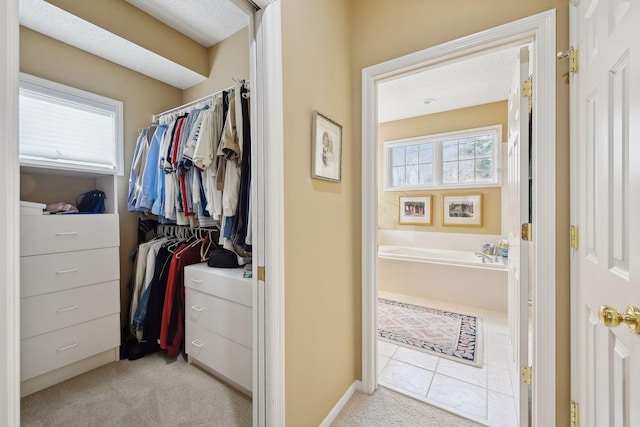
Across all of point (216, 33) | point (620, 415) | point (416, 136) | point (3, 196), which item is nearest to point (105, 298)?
point (3, 196)

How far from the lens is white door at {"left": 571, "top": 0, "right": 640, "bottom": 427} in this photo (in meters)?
0.74

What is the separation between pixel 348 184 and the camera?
5.92ft

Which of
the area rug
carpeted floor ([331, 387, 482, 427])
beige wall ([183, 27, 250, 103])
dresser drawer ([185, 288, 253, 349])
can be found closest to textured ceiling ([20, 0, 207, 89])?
beige wall ([183, 27, 250, 103])

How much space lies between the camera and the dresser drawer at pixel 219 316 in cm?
173

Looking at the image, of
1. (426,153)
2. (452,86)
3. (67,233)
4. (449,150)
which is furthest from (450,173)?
(67,233)

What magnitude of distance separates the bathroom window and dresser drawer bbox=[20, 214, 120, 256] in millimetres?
3832

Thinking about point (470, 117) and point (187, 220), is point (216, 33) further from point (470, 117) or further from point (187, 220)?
point (470, 117)

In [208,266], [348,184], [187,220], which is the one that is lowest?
[208,266]

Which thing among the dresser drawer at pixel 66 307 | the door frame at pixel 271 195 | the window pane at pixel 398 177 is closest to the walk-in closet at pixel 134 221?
the dresser drawer at pixel 66 307

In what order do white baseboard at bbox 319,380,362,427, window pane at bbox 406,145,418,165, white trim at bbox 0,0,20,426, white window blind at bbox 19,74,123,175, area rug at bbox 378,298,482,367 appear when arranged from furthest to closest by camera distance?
1. window pane at bbox 406,145,418,165
2. area rug at bbox 378,298,482,367
3. white window blind at bbox 19,74,123,175
4. white baseboard at bbox 319,380,362,427
5. white trim at bbox 0,0,20,426

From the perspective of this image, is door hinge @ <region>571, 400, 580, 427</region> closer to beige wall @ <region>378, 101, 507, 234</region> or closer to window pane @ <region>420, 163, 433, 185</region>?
beige wall @ <region>378, 101, 507, 234</region>

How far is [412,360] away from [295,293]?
147cm

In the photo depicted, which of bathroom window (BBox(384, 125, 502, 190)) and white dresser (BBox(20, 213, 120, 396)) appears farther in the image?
bathroom window (BBox(384, 125, 502, 190))

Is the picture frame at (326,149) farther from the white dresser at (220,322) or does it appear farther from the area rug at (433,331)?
the area rug at (433,331)
